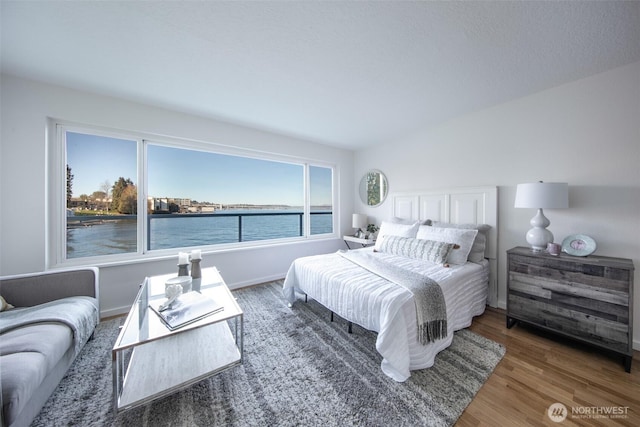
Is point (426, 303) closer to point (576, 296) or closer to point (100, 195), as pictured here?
point (576, 296)

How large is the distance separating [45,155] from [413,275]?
3810mm

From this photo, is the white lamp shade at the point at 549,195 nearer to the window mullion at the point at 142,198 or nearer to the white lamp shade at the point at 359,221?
the white lamp shade at the point at 359,221

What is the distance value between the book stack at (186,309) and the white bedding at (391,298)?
3.30 feet

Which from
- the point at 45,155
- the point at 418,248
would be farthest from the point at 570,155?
the point at 45,155

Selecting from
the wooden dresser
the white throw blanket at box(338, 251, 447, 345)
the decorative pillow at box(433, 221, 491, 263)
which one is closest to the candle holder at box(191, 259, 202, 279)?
the white throw blanket at box(338, 251, 447, 345)

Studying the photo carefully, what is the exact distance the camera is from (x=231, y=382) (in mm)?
1530

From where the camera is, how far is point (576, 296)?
1.82 metres

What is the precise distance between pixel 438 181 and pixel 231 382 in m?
3.38

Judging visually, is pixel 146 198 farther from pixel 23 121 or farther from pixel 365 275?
pixel 365 275

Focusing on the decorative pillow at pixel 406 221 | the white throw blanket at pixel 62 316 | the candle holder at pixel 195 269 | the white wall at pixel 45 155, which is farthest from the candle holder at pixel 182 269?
the decorative pillow at pixel 406 221

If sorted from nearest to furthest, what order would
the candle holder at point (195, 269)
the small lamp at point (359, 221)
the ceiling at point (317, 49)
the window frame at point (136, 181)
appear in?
the ceiling at point (317, 49), the candle holder at point (195, 269), the window frame at point (136, 181), the small lamp at point (359, 221)

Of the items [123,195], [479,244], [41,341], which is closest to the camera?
[41,341]

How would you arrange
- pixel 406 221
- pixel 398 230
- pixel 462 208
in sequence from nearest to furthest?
1. pixel 462 208
2. pixel 398 230
3. pixel 406 221

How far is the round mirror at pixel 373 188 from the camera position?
4.04 m
